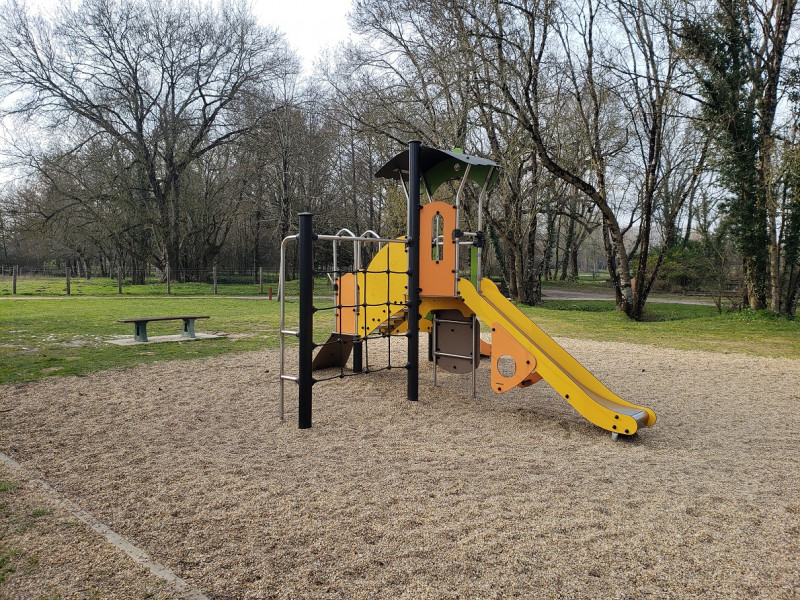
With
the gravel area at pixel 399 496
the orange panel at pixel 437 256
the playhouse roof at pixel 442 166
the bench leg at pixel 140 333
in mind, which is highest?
A: the playhouse roof at pixel 442 166

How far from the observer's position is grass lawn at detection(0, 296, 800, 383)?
25.5 feet

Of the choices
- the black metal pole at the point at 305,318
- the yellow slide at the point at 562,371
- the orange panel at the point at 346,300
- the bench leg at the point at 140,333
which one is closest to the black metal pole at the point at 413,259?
the yellow slide at the point at 562,371

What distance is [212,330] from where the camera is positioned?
11.5 meters

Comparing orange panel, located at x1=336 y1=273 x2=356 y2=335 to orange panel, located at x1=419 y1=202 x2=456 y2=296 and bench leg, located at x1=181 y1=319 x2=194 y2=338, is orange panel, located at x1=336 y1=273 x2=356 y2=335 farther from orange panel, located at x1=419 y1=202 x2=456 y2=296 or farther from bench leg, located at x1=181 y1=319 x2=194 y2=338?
bench leg, located at x1=181 y1=319 x2=194 y2=338

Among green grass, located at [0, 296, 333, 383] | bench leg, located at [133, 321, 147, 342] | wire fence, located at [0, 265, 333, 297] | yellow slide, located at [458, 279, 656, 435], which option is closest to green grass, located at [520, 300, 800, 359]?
yellow slide, located at [458, 279, 656, 435]

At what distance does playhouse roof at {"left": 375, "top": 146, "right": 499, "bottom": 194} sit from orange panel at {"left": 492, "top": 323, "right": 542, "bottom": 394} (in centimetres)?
Result: 183

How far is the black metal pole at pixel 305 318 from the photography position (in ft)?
15.2

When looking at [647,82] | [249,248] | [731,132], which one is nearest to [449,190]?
[647,82]

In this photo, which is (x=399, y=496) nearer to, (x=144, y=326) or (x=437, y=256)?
(x=437, y=256)

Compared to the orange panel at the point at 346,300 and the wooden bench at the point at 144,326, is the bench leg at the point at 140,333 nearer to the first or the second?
the wooden bench at the point at 144,326

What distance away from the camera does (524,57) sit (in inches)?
562

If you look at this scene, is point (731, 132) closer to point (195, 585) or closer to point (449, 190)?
point (449, 190)

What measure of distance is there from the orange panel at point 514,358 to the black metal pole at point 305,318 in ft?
5.88

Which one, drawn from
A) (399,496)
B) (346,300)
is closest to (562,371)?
(399,496)
